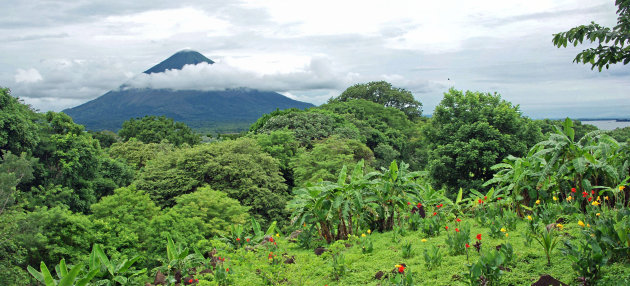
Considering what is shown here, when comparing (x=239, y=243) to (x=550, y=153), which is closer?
(x=550, y=153)

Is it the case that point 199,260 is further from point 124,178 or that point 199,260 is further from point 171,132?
point 171,132

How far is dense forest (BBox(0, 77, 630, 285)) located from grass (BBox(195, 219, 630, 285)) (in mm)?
37

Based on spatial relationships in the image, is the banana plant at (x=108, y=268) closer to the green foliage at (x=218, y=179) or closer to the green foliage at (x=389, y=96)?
the green foliage at (x=218, y=179)

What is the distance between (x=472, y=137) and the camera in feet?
60.6

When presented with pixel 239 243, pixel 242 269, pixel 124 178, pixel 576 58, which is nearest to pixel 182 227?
pixel 239 243

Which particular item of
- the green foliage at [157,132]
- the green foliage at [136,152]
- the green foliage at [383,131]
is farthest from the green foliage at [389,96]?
the green foliage at [136,152]

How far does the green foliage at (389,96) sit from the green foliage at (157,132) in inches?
978

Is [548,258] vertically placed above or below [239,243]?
above

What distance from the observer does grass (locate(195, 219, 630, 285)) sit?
390 centimetres

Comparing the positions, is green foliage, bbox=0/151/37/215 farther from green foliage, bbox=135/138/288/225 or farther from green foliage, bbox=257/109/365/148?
green foliage, bbox=257/109/365/148

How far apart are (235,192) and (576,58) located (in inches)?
555

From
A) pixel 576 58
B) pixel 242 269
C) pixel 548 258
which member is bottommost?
pixel 242 269

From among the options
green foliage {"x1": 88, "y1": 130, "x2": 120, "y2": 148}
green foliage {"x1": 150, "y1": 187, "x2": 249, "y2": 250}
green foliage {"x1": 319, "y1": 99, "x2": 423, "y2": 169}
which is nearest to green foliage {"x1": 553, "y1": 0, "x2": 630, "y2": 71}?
green foliage {"x1": 150, "y1": 187, "x2": 249, "y2": 250}

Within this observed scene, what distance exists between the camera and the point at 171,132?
3844 cm
